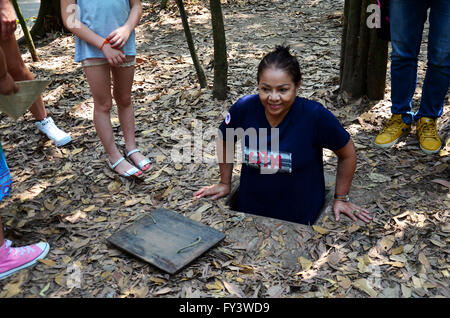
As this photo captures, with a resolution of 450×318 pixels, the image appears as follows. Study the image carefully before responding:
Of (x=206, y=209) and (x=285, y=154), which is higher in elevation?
(x=285, y=154)

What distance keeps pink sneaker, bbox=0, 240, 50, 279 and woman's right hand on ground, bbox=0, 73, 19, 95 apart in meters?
0.92

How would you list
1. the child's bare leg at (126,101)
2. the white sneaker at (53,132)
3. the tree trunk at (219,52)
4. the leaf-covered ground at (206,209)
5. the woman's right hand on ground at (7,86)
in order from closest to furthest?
1. the woman's right hand on ground at (7,86)
2. the leaf-covered ground at (206,209)
3. the child's bare leg at (126,101)
4. the white sneaker at (53,132)
5. the tree trunk at (219,52)

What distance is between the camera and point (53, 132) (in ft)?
13.5

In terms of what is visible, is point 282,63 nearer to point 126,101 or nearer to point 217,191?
point 217,191

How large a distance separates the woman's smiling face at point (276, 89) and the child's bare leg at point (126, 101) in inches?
50.1

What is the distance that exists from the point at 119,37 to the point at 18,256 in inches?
65.5

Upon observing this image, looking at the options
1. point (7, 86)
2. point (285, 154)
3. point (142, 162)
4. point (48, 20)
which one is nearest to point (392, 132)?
point (285, 154)

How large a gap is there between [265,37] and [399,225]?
168 inches

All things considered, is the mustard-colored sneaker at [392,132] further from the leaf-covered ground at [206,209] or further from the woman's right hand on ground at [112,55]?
the woman's right hand on ground at [112,55]

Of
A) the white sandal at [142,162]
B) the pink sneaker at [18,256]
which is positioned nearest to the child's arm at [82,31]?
the white sandal at [142,162]

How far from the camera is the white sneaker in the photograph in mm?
4102

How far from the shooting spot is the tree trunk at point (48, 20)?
7.36m

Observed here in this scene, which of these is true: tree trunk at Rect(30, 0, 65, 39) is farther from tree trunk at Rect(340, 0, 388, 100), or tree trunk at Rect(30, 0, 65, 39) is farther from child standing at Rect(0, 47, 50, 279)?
child standing at Rect(0, 47, 50, 279)

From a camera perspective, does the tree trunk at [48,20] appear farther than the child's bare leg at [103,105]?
Yes
